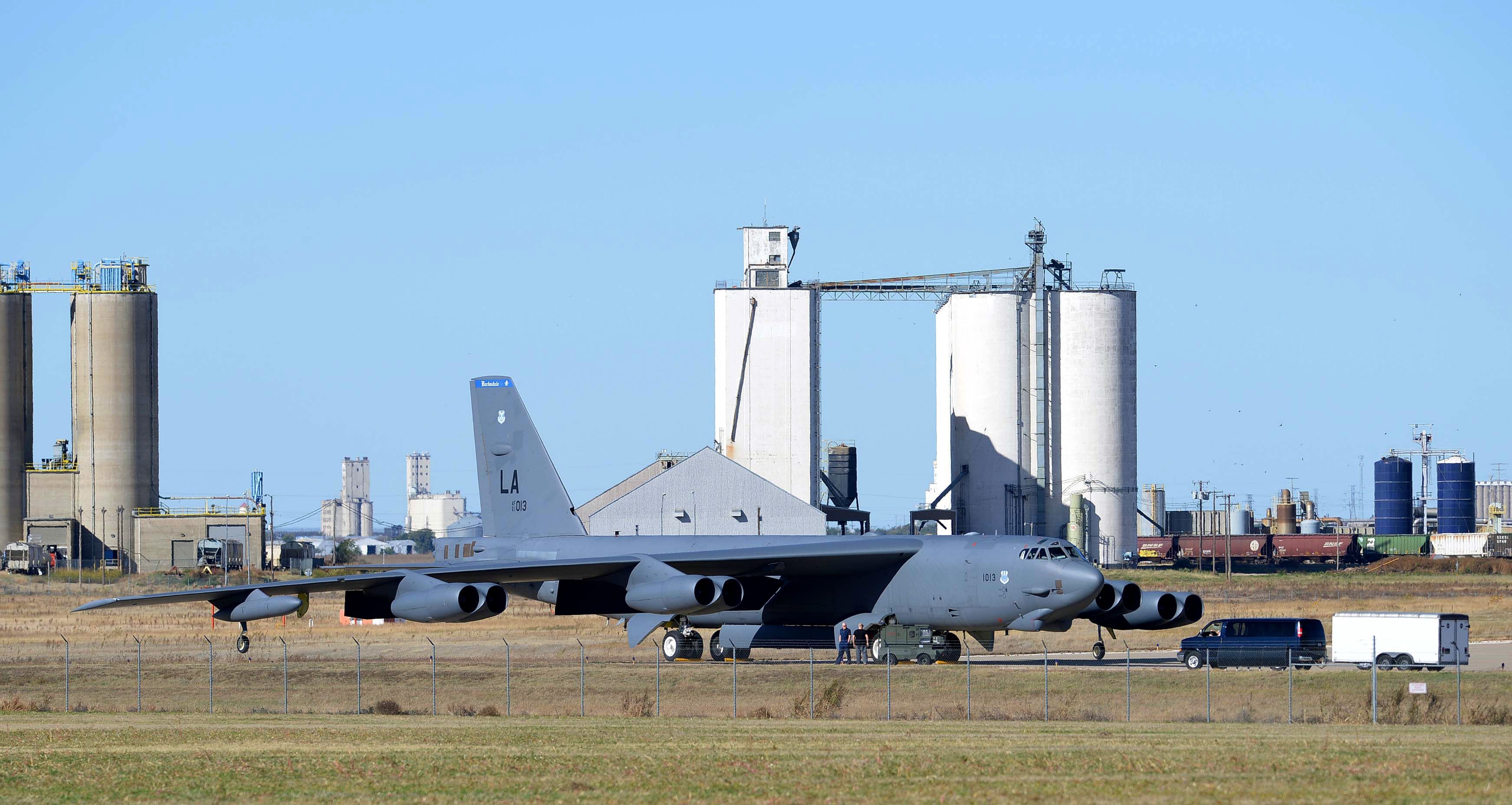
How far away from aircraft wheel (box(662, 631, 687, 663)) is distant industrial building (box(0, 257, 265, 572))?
5751 centimetres

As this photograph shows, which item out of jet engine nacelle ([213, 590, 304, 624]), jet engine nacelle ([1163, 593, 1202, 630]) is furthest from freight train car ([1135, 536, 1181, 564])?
jet engine nacelle ([213, 590, 304, 624])

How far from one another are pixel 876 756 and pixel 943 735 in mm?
3469

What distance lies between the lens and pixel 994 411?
Answer: 3573 inches

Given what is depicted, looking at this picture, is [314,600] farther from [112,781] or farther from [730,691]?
[112,781]

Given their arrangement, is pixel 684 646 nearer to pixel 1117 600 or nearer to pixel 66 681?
pixel 1117 600

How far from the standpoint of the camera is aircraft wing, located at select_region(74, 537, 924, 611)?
122 ft

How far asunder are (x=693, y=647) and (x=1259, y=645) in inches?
550

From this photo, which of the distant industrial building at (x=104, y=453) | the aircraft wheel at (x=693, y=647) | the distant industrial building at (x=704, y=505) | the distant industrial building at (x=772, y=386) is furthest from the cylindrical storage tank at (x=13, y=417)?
the aircraft wheel at (x=693, y=647)

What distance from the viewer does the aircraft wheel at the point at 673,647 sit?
43.3m

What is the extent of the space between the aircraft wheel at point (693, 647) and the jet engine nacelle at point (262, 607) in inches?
484

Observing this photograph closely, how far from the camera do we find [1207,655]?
115 ft

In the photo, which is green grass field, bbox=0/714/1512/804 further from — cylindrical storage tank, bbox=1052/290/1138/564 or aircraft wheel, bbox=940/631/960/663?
cylindrical storage tank, bbox=1052/290/1138/564

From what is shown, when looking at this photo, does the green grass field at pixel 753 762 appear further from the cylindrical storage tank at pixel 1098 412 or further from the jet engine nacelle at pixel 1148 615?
the cylindrical storage tank at pixel 1098 412

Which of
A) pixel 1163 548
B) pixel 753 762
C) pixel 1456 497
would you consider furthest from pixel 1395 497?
pixel 753 762
